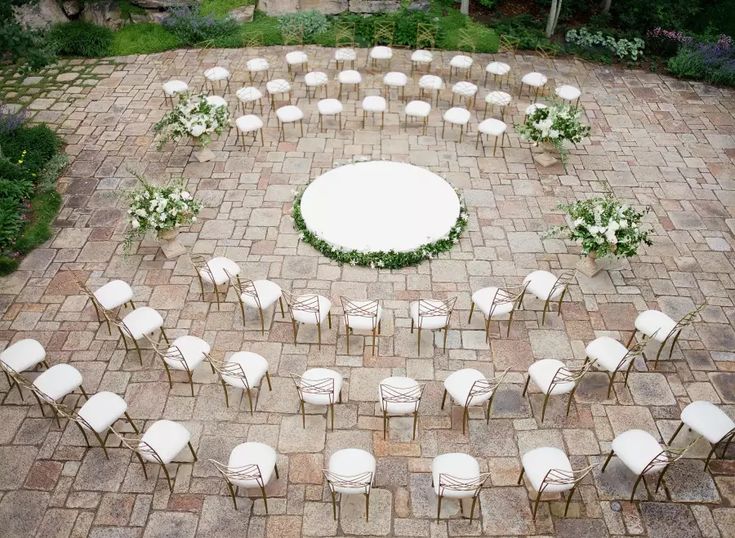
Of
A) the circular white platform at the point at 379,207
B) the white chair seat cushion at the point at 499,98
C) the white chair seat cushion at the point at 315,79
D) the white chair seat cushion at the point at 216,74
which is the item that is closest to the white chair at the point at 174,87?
the white chair seat cushion at the point at 216,74

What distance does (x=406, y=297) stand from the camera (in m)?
8.66

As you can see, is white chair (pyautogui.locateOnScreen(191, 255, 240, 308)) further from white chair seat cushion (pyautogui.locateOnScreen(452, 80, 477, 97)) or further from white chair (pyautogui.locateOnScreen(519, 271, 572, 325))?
white chair seat cushion (pyautogui.locateOnScreen(452, 80, 477, 97))

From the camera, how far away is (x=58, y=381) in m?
6.98

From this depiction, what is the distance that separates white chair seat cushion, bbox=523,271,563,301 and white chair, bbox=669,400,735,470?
2.15 meters

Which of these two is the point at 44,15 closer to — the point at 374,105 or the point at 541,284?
the point at 374,105

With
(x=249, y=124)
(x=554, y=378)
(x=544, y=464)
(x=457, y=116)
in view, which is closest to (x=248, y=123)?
(x=249, y=124)

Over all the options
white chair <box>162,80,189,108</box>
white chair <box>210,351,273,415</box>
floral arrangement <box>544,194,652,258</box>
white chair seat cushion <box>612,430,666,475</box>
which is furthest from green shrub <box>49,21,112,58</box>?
white chair seat cushion <box>612,430,666,475</box>

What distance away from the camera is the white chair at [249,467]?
5.97m

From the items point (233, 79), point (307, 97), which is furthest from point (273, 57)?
point (307, 97)

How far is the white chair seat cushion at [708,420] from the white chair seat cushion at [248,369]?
4707 millimetres

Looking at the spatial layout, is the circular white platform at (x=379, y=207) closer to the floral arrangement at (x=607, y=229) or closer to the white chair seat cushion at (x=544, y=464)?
the floral arrangement at (x=607, y=229)

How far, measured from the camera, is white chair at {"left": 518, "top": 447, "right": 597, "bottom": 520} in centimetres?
590

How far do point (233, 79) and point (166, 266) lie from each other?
621 centimetres

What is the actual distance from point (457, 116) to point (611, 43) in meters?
5.87
